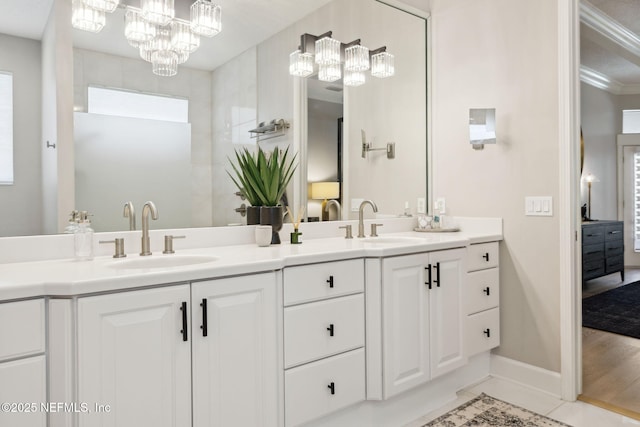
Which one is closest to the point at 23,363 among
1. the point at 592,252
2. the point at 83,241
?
the point at 83,241

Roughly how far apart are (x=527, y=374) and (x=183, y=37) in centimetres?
257

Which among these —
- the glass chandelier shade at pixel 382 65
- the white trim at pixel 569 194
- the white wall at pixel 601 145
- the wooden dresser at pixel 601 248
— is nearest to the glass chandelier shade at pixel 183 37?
the glass chandelier shade at pixel 382 65

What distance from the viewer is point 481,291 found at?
2.45 metres

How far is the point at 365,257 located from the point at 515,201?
1145 millimetres

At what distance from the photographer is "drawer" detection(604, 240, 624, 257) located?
17.3ft

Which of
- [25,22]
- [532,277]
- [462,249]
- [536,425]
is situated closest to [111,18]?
[25,22]

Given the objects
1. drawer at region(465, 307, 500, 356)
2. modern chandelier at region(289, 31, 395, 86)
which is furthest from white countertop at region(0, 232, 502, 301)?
modern chandelier at region(289, 31, 395, 86)

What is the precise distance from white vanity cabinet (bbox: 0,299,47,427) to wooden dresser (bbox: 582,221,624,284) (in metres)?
5.20

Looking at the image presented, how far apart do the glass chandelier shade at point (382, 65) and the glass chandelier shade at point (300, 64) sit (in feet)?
1.65

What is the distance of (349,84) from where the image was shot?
106 inches

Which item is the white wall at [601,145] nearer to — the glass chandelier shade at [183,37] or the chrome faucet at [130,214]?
the glass chandelier shade at [183,37]

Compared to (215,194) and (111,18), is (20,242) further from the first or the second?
(111,18)

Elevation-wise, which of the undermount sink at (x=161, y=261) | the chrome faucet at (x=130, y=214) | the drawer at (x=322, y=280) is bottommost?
the drawer at (x=322, y=280)

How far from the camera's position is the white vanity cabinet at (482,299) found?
2.38m
